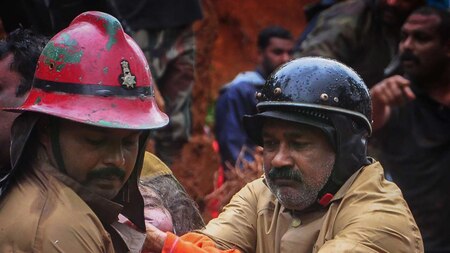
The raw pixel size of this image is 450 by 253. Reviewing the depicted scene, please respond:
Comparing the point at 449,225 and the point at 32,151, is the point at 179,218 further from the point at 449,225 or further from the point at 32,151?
the point at 449,225

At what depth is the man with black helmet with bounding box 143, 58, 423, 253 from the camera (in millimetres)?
5137

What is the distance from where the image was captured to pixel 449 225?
29.0 feet

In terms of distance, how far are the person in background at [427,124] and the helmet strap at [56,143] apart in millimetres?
4471

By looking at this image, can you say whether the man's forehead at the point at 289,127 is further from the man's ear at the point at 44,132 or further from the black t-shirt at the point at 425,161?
the black t-shirt at the point at 425,161

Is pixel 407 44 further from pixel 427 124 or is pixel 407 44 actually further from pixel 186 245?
pixel 186 245

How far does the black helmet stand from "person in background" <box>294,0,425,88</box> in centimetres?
386

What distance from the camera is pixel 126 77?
182 inches

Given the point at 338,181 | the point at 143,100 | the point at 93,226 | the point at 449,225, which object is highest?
the point at 143,100

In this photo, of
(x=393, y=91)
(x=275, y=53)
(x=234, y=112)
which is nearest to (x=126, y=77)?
(x=393, y=91)

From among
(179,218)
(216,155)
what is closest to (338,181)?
(179,218)

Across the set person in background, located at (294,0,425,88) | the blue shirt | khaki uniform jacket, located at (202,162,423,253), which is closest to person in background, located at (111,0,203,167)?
person in background, located at (294,0,425,88)

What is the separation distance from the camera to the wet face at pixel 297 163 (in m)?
5.24

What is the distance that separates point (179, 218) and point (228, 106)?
6.64 metres

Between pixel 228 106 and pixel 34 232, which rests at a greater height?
pixel 34 232
